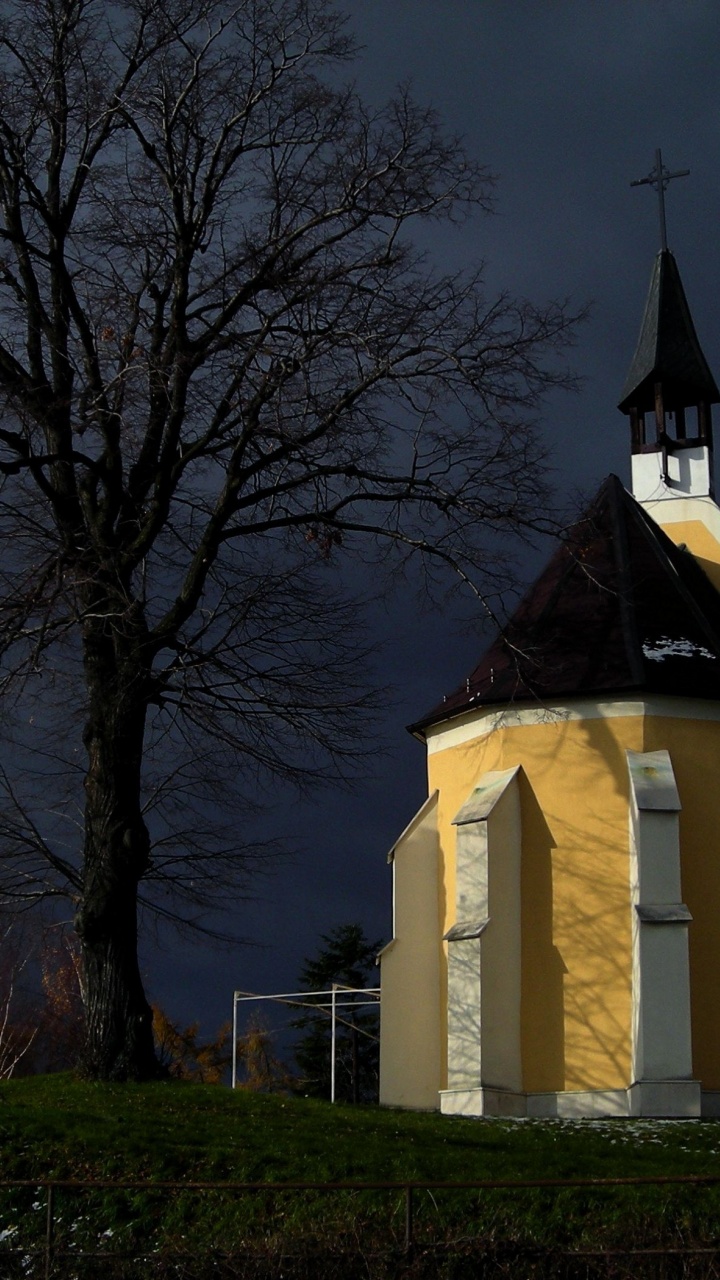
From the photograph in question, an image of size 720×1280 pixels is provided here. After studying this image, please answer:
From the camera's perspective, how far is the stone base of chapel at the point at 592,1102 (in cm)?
1783

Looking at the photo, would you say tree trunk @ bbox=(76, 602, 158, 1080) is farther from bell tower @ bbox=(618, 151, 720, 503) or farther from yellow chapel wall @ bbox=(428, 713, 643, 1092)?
bell tower @ bbox=(618, 151, 720, 503)

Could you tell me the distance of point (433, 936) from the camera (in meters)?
21.7

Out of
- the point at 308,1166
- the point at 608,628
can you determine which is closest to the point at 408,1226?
the point at 308,1166

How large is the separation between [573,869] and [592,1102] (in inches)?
118

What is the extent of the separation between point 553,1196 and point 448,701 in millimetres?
11110

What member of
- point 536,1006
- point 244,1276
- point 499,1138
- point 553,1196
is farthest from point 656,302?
point 244,1276

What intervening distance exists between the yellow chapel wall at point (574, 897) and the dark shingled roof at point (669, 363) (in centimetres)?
1000

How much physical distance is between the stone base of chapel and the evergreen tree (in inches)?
584

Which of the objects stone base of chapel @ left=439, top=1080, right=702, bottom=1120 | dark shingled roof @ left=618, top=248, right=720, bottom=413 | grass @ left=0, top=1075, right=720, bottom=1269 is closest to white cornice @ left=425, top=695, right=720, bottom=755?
stone base of chapel @ left=439, top=1080, right=702, bottom=1120

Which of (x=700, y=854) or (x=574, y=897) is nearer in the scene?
(x=574, y=897)

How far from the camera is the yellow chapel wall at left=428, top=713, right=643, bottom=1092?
19.0 m

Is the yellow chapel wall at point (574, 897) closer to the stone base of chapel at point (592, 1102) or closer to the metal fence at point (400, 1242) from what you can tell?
the stone base of chapel at point (592, 1102)

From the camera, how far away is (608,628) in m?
21.0

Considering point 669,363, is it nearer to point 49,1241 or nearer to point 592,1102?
point 592,1102
